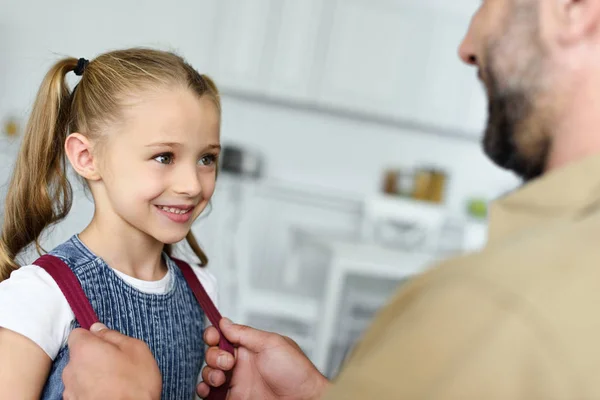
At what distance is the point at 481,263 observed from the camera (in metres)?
0.57

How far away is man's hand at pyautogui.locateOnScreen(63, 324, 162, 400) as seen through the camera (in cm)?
96

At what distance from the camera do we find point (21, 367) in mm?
1089

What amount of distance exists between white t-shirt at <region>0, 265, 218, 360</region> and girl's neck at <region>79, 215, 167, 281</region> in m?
0.14

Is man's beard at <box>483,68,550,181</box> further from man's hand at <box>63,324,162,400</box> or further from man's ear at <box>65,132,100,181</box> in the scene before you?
man's ear at <box>65,132,100,181</box>

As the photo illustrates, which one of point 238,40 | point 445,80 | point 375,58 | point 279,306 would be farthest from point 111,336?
point 445,80

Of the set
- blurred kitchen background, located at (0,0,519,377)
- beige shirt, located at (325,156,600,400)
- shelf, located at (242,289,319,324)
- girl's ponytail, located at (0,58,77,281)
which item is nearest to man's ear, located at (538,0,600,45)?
beige shirt, located at (325,156,600,400)

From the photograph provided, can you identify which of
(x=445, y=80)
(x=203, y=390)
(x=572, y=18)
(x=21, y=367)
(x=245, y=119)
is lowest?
(x=245, y=119)

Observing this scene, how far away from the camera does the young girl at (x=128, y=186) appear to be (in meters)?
1.27

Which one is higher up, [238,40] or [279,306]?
[238,40]

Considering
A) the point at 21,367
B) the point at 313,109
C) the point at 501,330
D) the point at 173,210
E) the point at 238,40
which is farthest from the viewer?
the point at 313,109

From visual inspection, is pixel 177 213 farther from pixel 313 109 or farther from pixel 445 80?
pixel 445 80

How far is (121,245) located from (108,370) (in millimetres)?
382

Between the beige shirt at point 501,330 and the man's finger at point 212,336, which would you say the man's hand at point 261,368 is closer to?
the man's finger at point 212,336

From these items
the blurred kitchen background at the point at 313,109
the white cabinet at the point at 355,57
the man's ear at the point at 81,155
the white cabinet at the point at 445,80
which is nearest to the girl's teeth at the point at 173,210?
the man's ear at the point at 81,155
